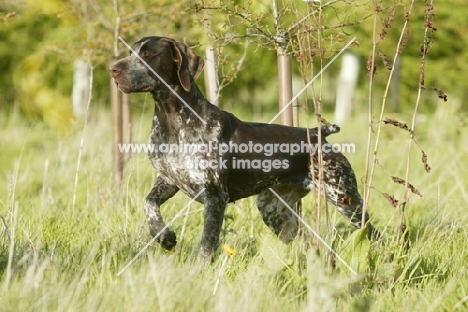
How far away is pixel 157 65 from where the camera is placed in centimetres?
473

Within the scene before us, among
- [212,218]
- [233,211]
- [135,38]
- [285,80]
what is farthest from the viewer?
[135,38]

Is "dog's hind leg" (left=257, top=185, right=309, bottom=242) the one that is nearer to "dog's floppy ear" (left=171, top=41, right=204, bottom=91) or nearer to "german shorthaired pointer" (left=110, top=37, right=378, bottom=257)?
"german shorthaired pointer" (left=110, top=37, right=378, bottom=257)

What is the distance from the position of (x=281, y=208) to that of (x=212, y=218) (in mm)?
848

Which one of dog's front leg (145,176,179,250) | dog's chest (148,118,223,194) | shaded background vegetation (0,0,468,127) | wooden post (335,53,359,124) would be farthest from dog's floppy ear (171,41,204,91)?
wooden post (335,53,359,124)

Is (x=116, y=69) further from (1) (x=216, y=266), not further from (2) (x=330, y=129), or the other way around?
(2) (x=330, y=129)

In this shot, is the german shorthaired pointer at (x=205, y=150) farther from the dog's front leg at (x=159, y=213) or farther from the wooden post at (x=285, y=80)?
the wooden post at (x=285, y=80)

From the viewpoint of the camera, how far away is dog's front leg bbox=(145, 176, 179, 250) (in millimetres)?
4629

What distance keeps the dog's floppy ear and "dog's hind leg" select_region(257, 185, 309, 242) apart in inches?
39.0

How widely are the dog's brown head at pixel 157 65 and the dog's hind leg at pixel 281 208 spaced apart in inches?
39.8

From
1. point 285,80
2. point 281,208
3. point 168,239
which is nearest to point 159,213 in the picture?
point 168,239

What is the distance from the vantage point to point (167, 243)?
15.3 feet

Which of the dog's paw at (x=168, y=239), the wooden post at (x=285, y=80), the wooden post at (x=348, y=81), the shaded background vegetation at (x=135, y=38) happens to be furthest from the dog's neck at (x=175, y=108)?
the wooden post at (x=348, y=81)

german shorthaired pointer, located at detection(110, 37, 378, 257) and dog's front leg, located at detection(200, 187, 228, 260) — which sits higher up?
german shorthaired pointer, located at detection(110, 37, 378, 257)

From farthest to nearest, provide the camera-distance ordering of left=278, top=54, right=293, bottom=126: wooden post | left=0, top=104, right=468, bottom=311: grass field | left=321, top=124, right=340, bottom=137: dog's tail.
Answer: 1. left=278, top=54, right=293, bottom=126: wooden post
2. left=321, top=124, right=340, bottom=137: dog's tail
3. left=0, top=104, right=468, bottom=311: grass field
